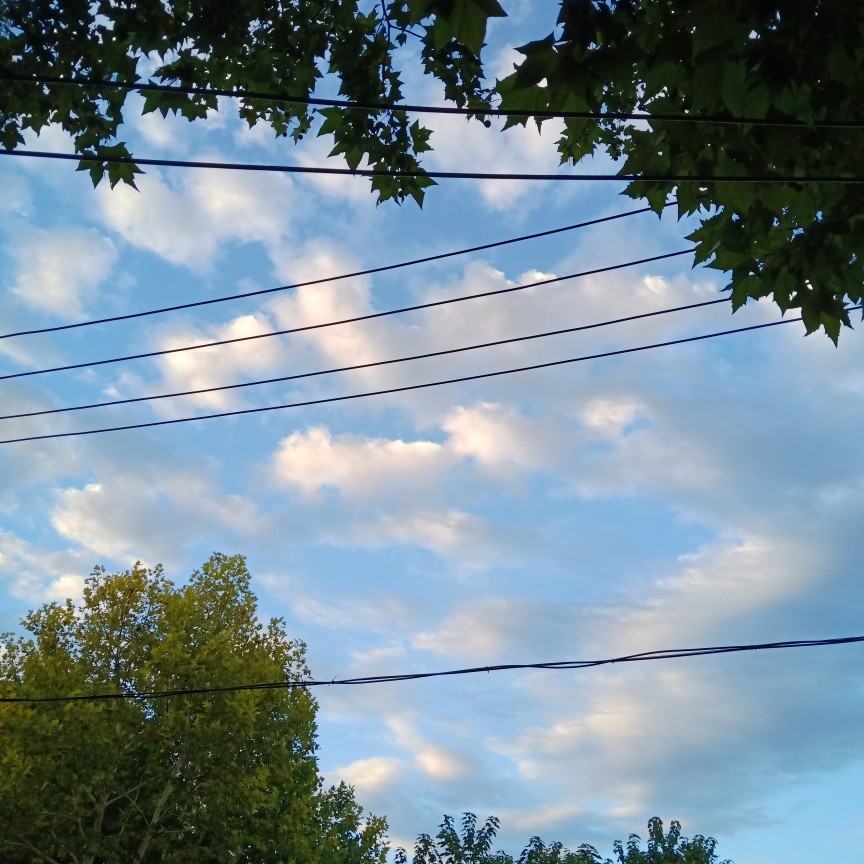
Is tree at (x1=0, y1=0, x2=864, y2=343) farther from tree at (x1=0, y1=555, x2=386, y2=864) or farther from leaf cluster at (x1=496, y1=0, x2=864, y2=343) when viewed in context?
tree at (x1=0, y1=555, x2=386, y2=864)

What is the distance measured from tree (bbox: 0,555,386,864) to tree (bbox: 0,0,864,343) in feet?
55.9

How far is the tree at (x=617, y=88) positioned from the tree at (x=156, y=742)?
1705cm

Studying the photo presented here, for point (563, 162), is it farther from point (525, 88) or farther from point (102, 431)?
point (102, 431)

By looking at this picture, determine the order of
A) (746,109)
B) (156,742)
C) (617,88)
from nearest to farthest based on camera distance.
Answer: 1. (746,109)
2. (617,88)
3. (156,742)

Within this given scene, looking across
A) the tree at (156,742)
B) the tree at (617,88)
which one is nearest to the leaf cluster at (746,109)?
the tree at (617,88)

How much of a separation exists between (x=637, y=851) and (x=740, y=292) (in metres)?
35.1

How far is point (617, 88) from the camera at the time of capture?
464cm

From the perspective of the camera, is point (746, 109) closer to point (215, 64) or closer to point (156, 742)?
point (215, 64)

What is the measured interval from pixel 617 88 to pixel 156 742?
788 inches

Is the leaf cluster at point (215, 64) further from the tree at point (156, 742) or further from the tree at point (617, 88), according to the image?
the tree at point (156, 742)

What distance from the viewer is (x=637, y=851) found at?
114 feet

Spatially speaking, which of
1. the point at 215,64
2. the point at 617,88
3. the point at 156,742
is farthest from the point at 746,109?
the point at 156,742

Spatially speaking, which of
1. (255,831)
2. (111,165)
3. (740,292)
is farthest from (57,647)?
(740,292)

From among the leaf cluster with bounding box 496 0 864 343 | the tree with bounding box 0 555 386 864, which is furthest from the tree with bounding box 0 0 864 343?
the tree with bounding box 0 555 386 864
